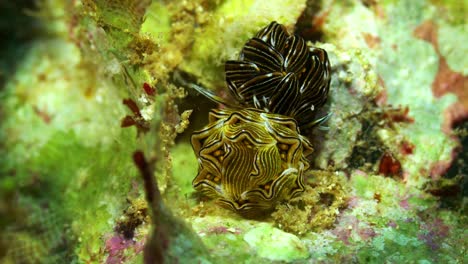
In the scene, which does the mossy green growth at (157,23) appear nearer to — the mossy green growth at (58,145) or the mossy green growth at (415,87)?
the mossy green growth at (58,145)

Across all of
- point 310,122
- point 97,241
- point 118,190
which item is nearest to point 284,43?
point 310,122

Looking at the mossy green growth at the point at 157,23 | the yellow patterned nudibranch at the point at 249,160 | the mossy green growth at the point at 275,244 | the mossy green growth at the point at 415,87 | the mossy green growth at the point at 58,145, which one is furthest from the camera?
the mossy green growth at the point at 415,87

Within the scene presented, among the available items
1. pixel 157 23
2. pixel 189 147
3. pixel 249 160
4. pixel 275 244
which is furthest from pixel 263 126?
pixel 157 23

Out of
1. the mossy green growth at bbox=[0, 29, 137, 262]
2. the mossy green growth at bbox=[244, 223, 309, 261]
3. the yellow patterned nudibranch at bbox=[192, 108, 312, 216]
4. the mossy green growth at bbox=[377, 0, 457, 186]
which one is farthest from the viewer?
the mossy green growth at bbox=[377, 0, 457, 186]

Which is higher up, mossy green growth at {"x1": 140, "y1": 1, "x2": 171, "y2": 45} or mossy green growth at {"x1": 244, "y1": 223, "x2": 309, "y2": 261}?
mossy green growth at {"x1": 140, "y1": 1, "x2": 171, "y2": 45}

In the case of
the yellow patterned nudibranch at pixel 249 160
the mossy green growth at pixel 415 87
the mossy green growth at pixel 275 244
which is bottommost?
the mossy green growth at pixel 275 244

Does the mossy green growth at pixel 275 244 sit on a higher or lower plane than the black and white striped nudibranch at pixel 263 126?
lower

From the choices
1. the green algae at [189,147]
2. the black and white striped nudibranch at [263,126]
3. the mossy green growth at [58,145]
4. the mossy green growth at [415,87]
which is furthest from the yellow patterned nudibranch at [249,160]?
the mossy green growth at [415,87]

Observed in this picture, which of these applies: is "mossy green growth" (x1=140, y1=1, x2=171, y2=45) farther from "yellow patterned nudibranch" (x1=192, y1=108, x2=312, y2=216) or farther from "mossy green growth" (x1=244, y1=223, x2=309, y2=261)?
"mossy green growth" (x1=244, y1=223, x2=309, y2=261)

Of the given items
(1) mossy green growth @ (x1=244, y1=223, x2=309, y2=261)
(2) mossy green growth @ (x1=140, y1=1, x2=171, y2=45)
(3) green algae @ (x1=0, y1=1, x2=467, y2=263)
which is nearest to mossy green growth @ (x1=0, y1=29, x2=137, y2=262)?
(3) green algae @ (x1=0, y1=1, x2=467, y2=263)

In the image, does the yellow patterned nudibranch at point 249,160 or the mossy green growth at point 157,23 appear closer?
the yellow patterned nudibranch at point 249,160

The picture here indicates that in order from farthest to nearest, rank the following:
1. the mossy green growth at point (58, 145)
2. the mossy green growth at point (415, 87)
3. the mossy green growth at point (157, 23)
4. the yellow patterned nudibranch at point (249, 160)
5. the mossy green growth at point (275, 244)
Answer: the mossy green growth at point (415, 87)
the mossy green growth at point (157, 23)
the yellow patterned nudibranch at point (249, 160)
the mossy green growth at point (275, 244)
the mossy green growth at point (58, 145)
